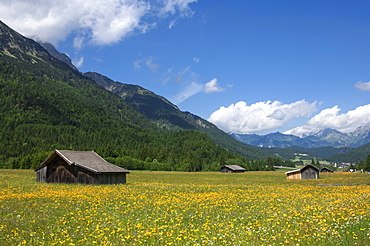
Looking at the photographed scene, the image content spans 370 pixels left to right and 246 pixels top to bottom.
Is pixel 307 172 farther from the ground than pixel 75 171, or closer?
closer

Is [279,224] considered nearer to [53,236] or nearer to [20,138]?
[53,236]

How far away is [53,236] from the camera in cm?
1308

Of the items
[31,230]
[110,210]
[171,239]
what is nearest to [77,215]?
[110,210]

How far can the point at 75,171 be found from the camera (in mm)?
47906

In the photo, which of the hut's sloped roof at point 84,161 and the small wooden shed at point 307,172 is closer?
the hut's sloped roof at point 84,161

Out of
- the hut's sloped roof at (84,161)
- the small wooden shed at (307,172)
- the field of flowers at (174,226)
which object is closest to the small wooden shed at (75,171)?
the hut's sloped roof at (84,161)

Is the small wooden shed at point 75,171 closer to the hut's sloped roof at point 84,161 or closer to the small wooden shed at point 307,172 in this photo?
the hut's sloped roof at point 84,161

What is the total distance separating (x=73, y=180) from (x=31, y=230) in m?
35.5

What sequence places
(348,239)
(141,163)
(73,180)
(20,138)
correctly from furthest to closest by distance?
(20,138) → (141,163) → (73,180) → (348,239)

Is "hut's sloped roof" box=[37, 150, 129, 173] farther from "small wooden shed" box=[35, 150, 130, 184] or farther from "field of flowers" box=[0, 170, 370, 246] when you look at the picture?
"field of flowers" box=[0, 170, 370, 246]

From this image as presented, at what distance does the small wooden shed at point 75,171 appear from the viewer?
154 ft

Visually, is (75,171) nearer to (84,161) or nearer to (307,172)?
(84,161)

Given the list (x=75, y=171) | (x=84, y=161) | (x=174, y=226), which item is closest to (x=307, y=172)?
(x=84, y=161)

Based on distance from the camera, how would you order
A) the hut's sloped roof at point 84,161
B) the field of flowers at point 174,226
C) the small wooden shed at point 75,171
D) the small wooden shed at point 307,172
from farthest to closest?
the small wooden shed at point 307,172 < the small wooden shed at point 75,171 < the hut's sloped roof at point 84,161 < the field of flowers at point 174,226
